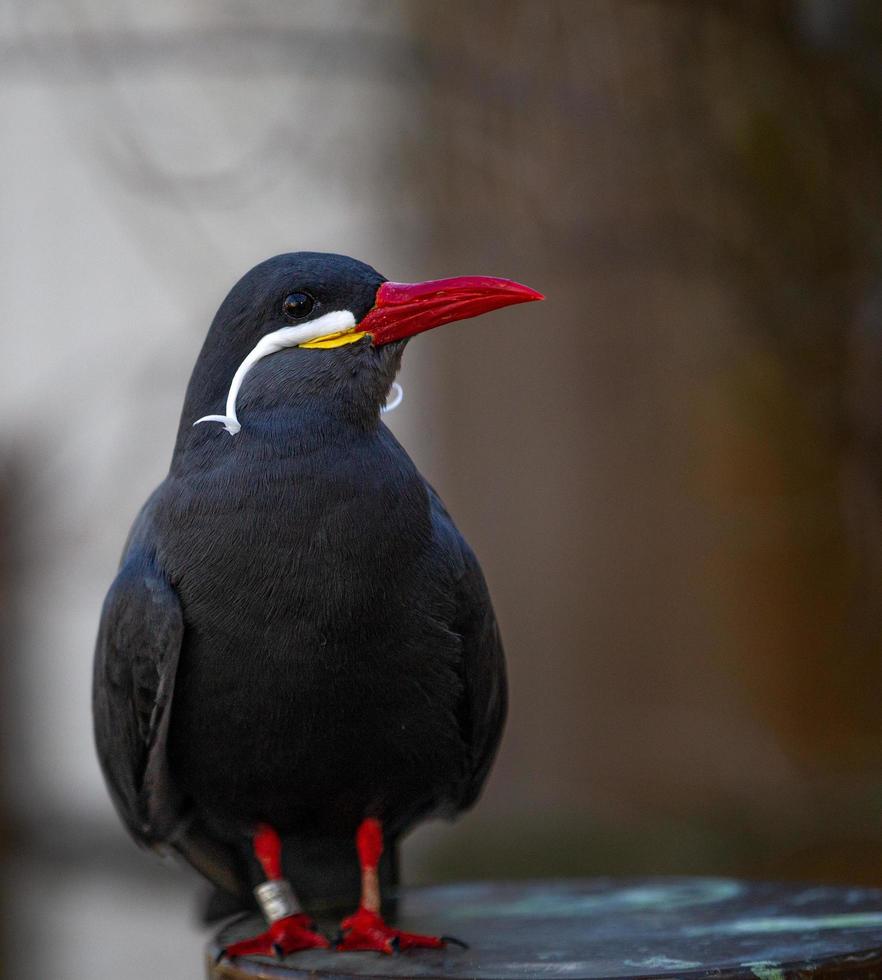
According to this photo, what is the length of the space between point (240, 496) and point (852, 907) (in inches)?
61.7

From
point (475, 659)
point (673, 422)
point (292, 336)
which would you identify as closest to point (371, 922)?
point (475, 659)

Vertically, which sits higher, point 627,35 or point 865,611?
point 627,35

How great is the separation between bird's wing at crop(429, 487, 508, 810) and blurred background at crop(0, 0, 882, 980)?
1.02 m

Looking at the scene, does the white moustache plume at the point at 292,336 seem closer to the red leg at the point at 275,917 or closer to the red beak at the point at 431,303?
the red beak at the point at 431,303

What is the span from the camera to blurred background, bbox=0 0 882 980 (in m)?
4.54

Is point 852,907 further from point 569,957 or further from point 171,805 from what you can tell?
point 171,805

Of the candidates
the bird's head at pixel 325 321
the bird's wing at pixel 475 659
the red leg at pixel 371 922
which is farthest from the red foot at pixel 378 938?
the bird's head at pixel 325 321

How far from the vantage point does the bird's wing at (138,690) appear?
2654mm

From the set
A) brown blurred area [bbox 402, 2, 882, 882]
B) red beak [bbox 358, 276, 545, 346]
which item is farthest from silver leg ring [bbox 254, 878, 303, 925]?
brown blurred area [bbox 402, 2, 882, 882]

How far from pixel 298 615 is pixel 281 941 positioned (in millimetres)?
660

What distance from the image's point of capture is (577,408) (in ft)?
21.9

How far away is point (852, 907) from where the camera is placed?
272 centimetres

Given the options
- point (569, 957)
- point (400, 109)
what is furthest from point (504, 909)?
point (400, 109)

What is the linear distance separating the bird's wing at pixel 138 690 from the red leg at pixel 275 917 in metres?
0.23
